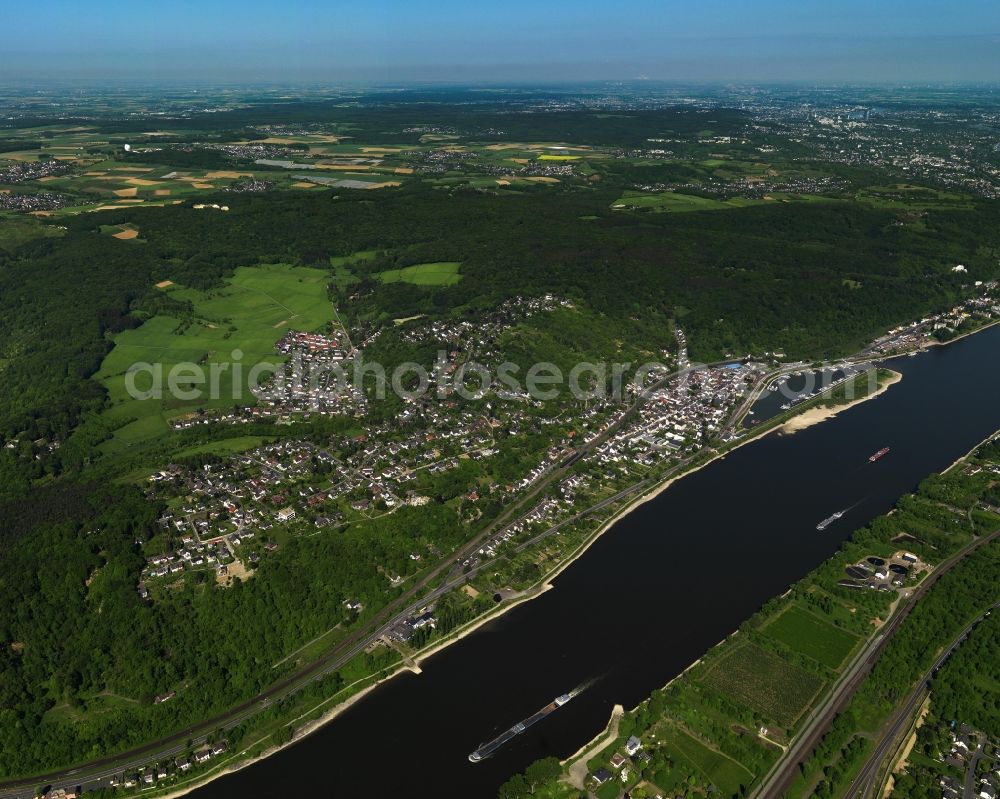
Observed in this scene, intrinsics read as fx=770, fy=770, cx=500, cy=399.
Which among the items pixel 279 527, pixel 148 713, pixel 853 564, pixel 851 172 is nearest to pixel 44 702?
pixel 148 713

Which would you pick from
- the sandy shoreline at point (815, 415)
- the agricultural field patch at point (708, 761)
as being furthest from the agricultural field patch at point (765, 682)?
the sandy shoreline at point (815, 415)

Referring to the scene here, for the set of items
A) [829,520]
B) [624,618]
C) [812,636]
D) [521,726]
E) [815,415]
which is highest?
[815,415]

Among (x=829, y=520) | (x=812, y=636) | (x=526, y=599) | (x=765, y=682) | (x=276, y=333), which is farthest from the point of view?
(x=276, y=333)

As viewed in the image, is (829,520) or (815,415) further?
(815,415)

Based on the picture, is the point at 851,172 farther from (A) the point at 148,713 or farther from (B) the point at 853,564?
(A) the point at 148,713

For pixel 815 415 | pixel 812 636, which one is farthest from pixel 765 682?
pixel 815 415

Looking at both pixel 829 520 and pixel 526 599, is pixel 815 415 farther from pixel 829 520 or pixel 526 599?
pixel 526 599

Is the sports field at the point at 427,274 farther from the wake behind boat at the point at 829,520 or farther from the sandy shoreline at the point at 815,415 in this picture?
the wake behind boat at the point at 829,520
